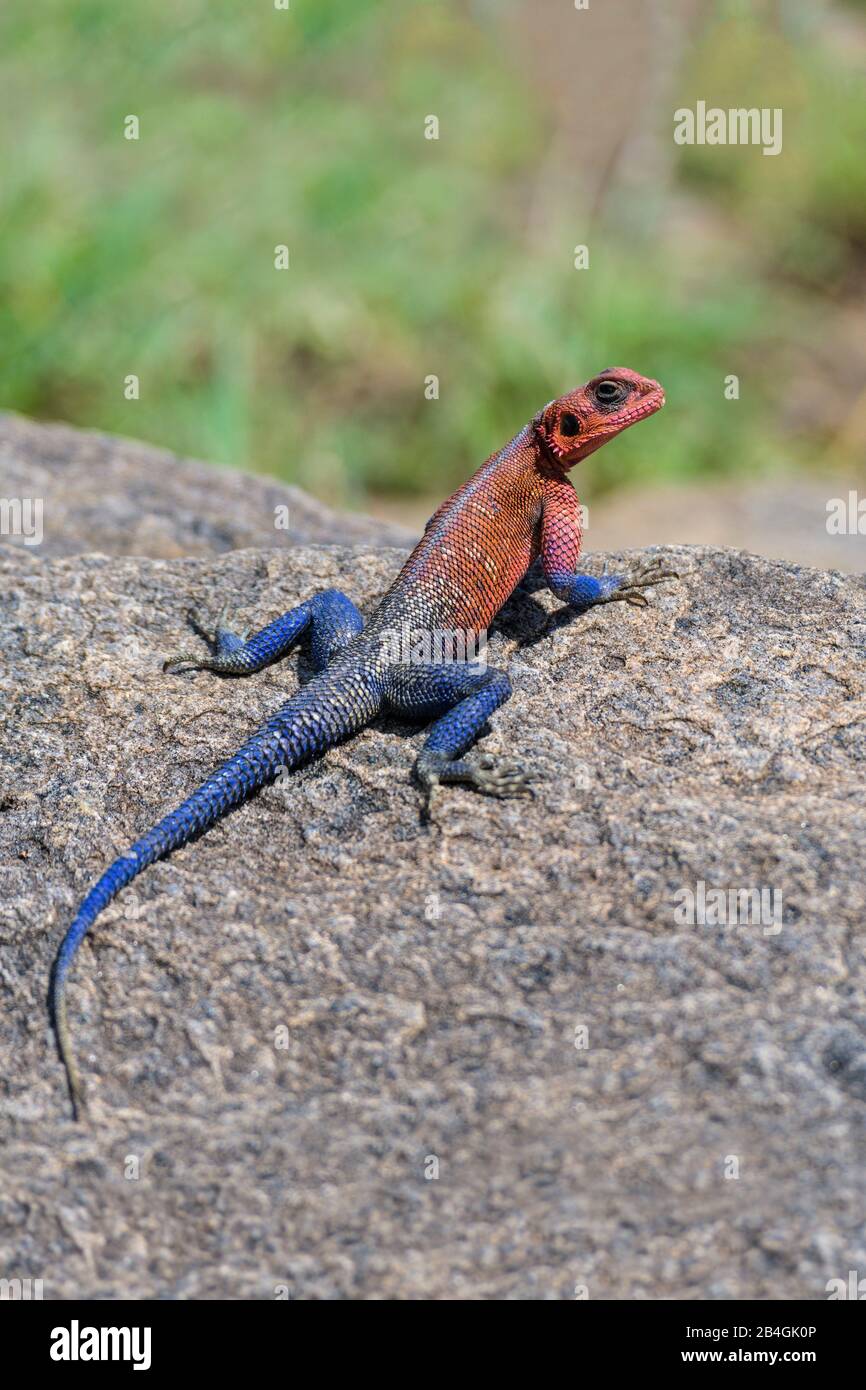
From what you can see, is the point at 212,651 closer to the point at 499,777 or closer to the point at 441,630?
the point at 441,630

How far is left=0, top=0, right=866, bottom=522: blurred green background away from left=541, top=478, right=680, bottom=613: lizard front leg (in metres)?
3.44

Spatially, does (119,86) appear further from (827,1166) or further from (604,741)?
(827,1166)

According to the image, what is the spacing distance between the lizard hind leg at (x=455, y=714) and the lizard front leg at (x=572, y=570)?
1.26 feet

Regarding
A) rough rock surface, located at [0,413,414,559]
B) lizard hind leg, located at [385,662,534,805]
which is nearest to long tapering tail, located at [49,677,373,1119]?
lizard hind leg, located at [385,662,534,805]

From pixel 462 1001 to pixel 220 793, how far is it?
787mm

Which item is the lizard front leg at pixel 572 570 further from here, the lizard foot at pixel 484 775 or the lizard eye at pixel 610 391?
the lizard foot at pixel 484 775

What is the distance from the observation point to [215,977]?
292 cm

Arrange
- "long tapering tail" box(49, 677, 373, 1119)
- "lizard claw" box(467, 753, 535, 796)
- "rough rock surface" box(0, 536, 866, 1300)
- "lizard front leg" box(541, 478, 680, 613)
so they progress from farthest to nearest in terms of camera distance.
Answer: "lizard front leg" box(541, 478, 680, 613) → "lizard claw" box(467, 753, 535, 796) → "long tapering tail" box(49, 677, 373, 1119) → "rough rock surface" box(0, 536, 866, 1300)

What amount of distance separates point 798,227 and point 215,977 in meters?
9.93

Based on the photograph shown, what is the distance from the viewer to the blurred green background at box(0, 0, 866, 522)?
729 centimetres

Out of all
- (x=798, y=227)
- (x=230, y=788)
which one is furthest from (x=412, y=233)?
(x=230, y=788)

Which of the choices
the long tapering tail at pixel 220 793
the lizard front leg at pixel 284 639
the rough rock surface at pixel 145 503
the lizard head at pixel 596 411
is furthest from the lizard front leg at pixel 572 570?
the rough rock surface at pixel 145 503

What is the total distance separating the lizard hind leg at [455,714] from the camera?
325 centimetres

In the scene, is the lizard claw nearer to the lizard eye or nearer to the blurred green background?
the lizard eye
